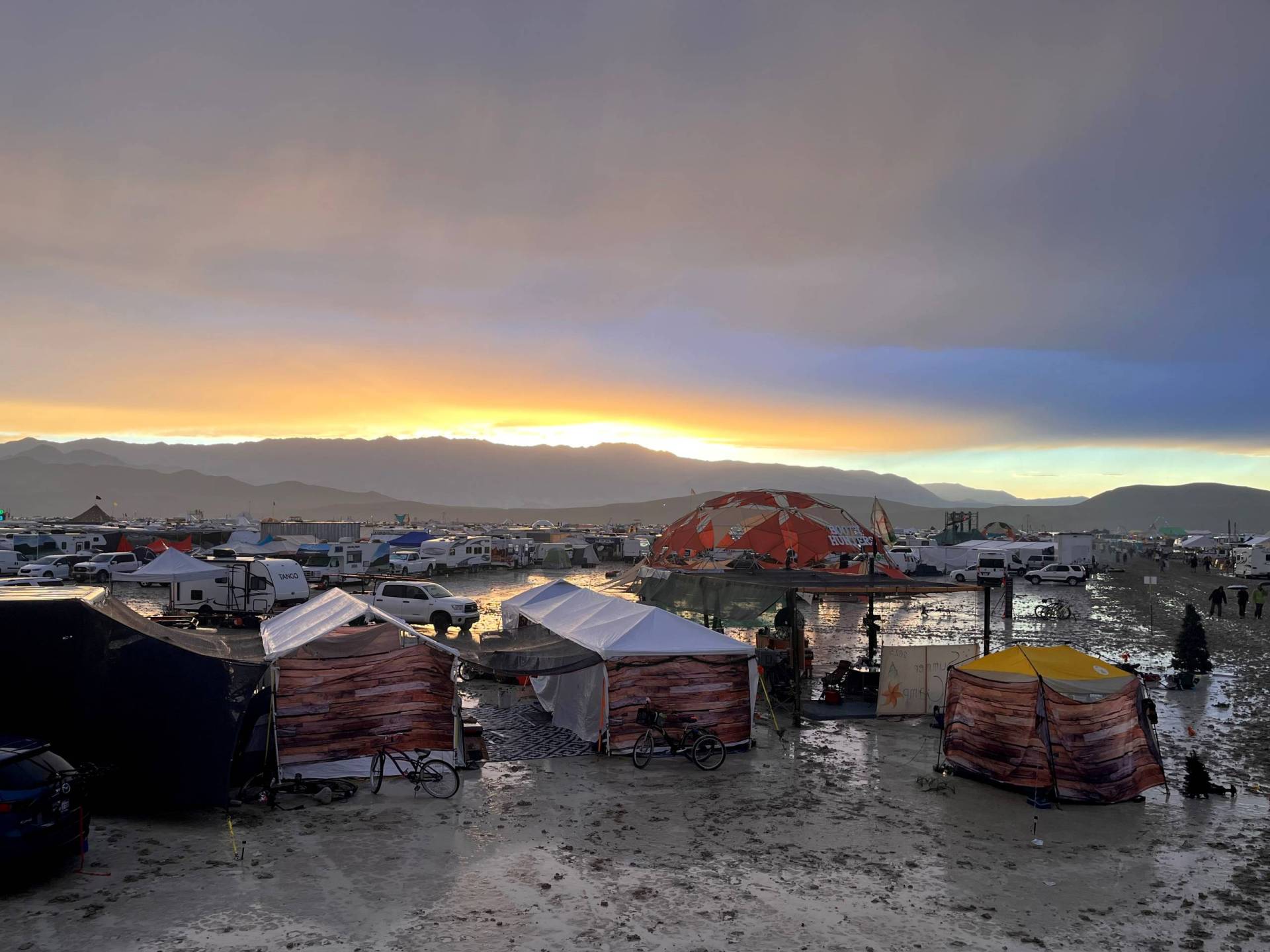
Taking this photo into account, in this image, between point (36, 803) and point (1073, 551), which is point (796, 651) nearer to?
point (36, 803)

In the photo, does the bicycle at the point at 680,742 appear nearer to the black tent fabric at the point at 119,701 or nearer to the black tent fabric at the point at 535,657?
the black tent fabric at the point at 535,657

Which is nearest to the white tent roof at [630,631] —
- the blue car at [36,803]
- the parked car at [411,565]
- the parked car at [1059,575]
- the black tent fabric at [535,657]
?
the black tent fabric at [535,657]

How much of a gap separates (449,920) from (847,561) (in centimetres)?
3577

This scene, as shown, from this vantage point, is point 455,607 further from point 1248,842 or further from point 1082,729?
point 1248,842

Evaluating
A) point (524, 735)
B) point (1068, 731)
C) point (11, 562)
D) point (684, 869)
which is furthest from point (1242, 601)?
point (11, 562)

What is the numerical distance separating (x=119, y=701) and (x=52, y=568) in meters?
38.6

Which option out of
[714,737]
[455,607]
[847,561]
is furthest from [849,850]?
[847,561]

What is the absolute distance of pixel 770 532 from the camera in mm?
49781

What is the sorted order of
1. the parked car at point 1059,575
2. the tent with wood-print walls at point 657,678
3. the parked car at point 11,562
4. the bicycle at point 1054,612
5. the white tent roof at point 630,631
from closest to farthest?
the tent with wood-print walls at point 657,678 < the white tent roof at point 630,631 < the bicycle at point 1054,612 < the parked car at point 11,562 < the parked car at point 1059,575

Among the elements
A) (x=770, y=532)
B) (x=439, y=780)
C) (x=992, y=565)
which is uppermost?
(x=770, y=532)

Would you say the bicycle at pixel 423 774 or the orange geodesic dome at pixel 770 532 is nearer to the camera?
the bicycle at pixel 423 774

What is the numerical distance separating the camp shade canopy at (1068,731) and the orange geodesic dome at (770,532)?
32034 millimetres

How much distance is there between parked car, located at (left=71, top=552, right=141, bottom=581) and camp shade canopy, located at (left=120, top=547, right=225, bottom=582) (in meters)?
10.5

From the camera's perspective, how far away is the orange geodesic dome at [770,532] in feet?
158
